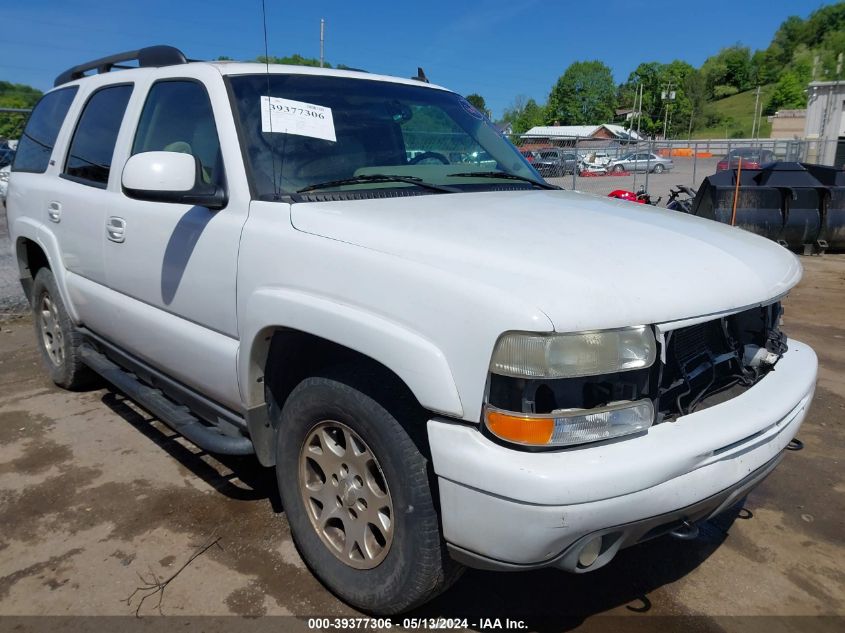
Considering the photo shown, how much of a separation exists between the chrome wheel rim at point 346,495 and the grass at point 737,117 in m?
108

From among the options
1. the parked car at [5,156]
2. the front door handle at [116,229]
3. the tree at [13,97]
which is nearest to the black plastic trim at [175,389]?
the front door handle at [116,229]

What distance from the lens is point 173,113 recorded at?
3.29 metres

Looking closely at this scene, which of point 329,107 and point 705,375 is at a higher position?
point 329,107

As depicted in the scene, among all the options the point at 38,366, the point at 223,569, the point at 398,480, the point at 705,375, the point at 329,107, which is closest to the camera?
the point at 398,480

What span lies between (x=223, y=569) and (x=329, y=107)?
2.04m

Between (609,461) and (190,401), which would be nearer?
(609,461)

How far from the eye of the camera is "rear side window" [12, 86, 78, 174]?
14.6ft

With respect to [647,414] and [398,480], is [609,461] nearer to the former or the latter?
[647,414]

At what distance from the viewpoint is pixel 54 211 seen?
4156 mm

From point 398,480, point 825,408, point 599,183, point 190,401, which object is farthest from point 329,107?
point 599,183

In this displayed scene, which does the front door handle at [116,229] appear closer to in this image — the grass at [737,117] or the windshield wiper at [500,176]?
the windshield wiper at [500,176]

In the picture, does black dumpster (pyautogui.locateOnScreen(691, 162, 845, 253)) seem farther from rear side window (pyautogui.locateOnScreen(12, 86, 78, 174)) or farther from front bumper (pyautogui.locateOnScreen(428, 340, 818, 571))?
front bumper (pyautogui.locateOnScreen(428, 340, 818, 571))

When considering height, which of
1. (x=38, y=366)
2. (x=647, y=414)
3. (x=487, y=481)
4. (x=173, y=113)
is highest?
(x=173, y=113)

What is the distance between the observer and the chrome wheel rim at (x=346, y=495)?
233 cm
